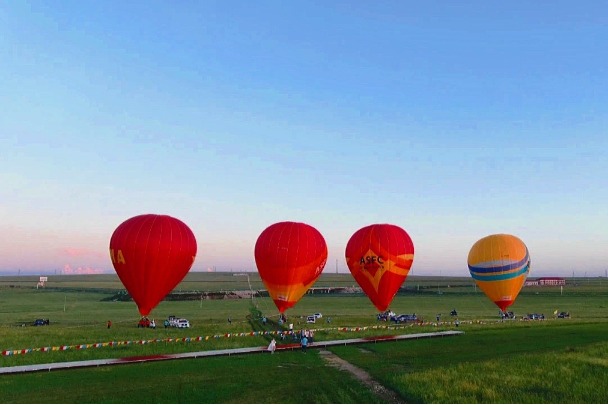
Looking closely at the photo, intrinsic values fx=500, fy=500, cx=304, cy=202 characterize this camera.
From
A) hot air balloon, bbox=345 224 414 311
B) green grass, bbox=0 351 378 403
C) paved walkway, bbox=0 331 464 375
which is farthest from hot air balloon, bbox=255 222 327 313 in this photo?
green grass, bbox=0 351 378 403

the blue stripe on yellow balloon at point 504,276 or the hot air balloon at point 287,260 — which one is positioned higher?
the hot air balloon at point 287,260

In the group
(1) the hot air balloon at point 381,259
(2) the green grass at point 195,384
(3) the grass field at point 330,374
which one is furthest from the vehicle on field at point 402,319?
(2) the green grass at point 195,384

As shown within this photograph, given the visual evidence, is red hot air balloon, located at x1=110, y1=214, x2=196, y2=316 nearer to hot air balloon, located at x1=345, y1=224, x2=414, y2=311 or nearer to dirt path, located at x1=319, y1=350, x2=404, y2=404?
dirt path, located at x1=319, y1=350, x2=404, y2=404

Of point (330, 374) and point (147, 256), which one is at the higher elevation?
point (147, 256)

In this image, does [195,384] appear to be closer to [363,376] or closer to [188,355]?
[363,376]

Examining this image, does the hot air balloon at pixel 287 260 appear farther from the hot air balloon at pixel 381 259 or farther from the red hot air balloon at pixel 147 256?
the red hot air balloon at pixel 147 256

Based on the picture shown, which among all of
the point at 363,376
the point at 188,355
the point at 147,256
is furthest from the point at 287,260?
the point at 363,376
